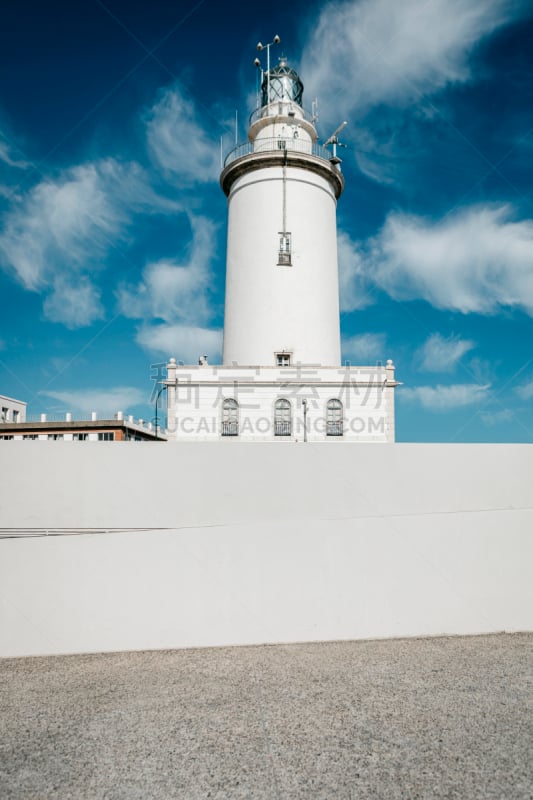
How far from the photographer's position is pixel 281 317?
61.4 ft

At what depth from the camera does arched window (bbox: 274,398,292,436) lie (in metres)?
17.3

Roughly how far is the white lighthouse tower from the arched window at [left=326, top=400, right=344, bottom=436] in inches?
1.2

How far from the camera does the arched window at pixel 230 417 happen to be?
17.4 metres

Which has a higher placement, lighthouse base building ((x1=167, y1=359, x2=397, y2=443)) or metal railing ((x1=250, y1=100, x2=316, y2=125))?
metal railing ((x1=250, y1=100, x2=316, y2=125))

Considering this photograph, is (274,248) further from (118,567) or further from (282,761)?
(282,761)

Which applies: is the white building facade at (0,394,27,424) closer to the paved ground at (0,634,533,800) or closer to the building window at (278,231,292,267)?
the building window at (278,231,292,267)

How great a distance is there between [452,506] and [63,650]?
5076 mm

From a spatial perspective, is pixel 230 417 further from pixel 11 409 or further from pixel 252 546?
pixel 11 409

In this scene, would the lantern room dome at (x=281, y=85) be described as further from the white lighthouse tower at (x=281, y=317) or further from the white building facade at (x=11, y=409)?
the white building facade at (x=11, y=409)

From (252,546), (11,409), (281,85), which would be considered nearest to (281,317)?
(281,85)

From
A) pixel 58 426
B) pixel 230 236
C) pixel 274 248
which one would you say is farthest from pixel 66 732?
pixel 58 426

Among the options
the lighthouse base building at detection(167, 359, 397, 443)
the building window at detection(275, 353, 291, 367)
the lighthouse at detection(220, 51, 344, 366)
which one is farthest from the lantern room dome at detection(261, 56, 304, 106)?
the lighthouse base building at detection(167, 359, 397, 443)

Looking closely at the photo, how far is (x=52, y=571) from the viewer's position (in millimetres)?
6461

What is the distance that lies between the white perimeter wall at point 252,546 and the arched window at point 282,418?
10110mm
